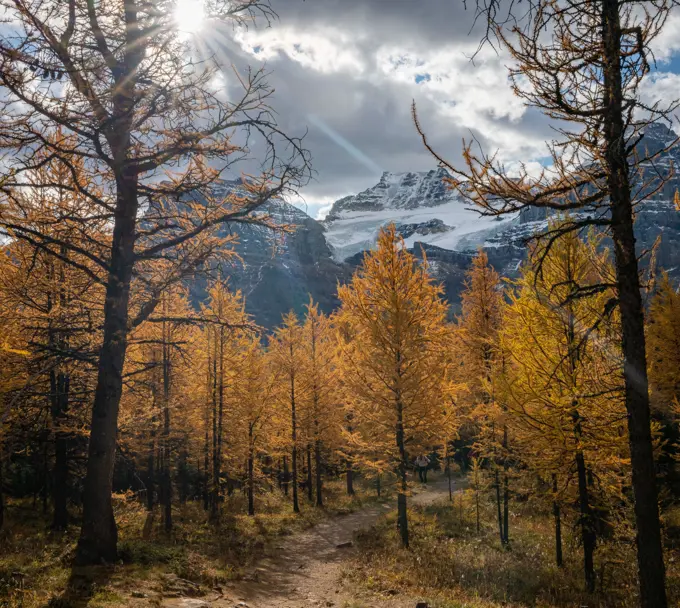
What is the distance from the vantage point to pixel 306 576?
11234mm

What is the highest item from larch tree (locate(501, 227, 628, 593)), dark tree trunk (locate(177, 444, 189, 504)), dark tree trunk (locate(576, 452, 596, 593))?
larch tree (locate(501, 227, 628, 593))

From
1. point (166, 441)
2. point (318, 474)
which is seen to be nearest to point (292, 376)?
point (318, 474)

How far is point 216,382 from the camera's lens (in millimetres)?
19859

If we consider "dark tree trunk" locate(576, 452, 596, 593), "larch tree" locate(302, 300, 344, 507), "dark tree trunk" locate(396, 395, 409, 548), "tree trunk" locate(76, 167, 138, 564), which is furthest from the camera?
"larch tree" locate(302, 300, 344, 507)

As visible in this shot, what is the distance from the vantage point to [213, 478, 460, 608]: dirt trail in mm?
8094

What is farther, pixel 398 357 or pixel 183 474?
pixel 183 474

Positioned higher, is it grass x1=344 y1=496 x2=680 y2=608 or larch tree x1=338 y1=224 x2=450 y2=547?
larch tree x1=338 y1=224 x2=450 y2=547

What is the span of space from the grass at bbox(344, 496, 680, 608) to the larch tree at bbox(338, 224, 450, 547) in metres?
1.67

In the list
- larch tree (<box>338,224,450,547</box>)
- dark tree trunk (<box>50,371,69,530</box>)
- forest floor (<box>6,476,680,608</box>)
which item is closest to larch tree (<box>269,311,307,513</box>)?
forest floor (<box>6,476,680,608</box>)

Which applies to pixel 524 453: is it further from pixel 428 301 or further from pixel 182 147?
pixel 182 147

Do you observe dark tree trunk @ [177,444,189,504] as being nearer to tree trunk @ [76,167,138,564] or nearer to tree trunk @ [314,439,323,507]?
tree trunk @ [314,439,323,507]

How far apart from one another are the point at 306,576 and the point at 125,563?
18.8 ft

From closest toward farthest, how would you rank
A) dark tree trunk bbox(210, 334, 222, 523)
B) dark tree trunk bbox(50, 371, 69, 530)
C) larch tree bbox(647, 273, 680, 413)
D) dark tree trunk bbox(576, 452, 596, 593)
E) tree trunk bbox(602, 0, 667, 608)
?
tree trunk bbox(602, 0, 667, 608)
dark tree trunk bbox(576, 452, 596, 593)
dark tree trunk bbox(50, 371, 69, 530)
dark tree trunk bbox(210, 334, 222, 523)
larch tree bbox(647, 273, 680, 413)

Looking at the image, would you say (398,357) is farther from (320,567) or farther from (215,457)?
(215,457)
